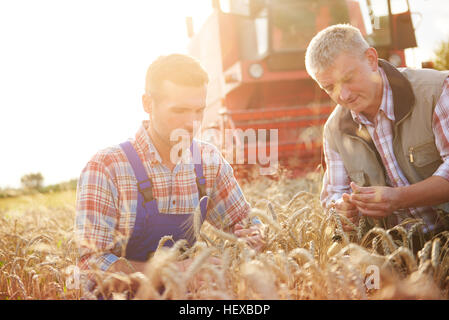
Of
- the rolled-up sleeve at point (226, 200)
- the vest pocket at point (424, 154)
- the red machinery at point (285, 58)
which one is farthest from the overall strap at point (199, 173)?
the red machinery at point (285, 58)

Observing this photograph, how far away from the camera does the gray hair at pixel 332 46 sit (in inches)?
99.3

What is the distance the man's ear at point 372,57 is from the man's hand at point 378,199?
76cm

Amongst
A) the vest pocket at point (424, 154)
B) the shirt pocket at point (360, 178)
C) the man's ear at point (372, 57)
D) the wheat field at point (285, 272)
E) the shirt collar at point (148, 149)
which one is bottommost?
the wheat field at point (285, 272)

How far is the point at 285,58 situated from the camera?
760 cm

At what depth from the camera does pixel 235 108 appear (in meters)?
8.48

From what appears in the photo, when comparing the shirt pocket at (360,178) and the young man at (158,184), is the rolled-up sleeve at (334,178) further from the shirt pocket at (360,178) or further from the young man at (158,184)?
the young man at (158,184)

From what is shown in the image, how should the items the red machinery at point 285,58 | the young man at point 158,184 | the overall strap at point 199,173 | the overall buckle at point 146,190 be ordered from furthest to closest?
the red machinery at point 285,58 → the overall strap at point 199,173 → the overall buckle at point 146,190 → the young man at point 158,184

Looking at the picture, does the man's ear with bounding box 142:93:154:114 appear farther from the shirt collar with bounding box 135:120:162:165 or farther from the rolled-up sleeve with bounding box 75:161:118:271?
the rolled-up sleeve with bounding box 75:161:118:271

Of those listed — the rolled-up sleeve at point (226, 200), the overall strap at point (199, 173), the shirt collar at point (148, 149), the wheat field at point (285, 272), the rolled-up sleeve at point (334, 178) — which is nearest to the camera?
the wheat field at point (285, 272)

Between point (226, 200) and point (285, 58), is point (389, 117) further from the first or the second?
point (285, 58)

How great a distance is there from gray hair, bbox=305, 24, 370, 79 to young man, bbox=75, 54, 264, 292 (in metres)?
0.68

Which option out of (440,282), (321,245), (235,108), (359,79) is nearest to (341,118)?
(359,79)

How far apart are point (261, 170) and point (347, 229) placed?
4.18 metres

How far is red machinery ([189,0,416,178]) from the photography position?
23.0 feet
